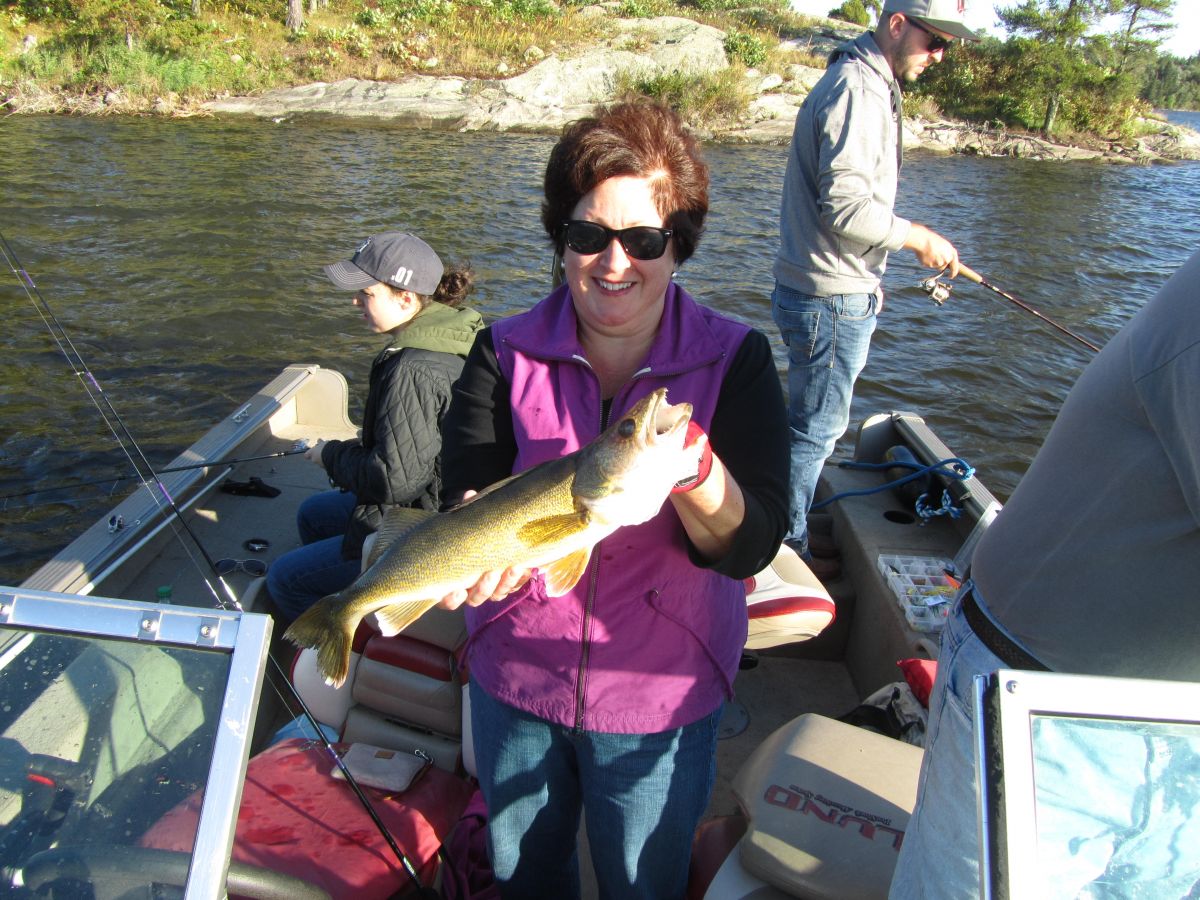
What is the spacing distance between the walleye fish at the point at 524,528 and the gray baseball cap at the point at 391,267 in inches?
73.0

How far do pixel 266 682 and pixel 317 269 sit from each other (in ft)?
36.7

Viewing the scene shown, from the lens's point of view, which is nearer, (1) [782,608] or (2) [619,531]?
(2) [619,531]

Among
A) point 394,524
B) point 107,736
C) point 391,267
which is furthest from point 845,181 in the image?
point 107,736

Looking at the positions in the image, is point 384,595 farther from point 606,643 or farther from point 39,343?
point 39,343

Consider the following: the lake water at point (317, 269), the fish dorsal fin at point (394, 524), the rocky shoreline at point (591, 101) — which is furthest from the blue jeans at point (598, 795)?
the rocky shoreline at point (591, 101)

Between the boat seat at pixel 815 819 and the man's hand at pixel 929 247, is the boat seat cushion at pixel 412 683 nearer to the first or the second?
the boat seat at pixel 815 819

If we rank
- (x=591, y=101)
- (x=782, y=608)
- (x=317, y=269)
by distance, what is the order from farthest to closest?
(x=591, y=101) → (x=317, y=269) → (x=782, y=608)

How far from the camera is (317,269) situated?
1391cm

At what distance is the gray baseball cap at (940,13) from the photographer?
3828mm

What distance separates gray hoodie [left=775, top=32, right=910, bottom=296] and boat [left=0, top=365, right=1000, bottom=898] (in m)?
1.39

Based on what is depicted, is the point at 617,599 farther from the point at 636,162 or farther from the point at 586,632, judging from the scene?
the point at 636,162

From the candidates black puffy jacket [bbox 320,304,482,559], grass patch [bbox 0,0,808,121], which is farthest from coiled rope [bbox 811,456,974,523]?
grass patch [bbox 0,0,808,121]

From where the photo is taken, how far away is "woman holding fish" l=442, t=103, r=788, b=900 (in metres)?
2.07

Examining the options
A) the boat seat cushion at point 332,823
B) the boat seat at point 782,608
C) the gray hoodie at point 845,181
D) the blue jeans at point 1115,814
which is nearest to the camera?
the blue jeans at point 1115,814
